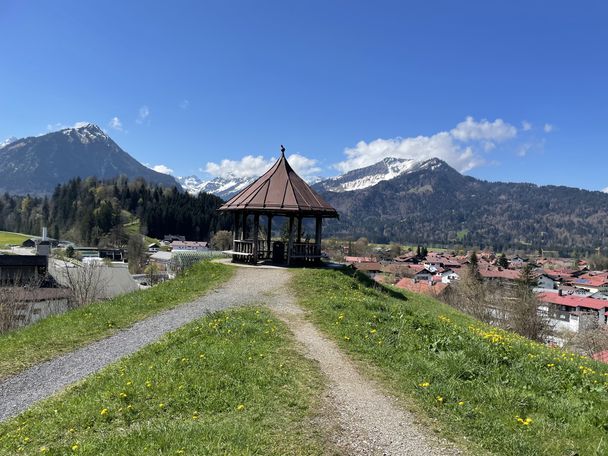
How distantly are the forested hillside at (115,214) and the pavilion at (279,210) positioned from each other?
123 m

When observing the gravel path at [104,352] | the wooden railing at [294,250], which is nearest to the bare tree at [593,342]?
the wooden railing at [294,250]

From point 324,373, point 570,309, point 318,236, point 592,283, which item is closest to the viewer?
point 324,373

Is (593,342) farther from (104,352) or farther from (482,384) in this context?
(104,352)

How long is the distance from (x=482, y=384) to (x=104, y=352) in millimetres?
9102

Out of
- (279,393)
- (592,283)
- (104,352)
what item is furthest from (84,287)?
(592,283)

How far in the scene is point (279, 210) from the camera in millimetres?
24516

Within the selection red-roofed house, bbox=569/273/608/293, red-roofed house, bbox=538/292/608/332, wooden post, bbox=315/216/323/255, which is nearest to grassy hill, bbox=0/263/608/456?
wooden post, bbox=315/216/323/255

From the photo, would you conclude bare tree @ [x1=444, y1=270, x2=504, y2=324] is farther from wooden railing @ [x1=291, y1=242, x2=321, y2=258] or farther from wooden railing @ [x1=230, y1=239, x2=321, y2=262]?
wooden railing @ [x1=230, y1=239, x2=321, y2=262]

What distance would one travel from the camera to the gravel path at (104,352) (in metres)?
9.07

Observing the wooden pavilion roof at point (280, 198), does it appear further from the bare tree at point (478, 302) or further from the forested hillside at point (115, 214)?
the forested hillside at point (115, 214)

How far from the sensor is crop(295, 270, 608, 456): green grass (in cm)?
696

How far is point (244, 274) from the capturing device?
21656 mm

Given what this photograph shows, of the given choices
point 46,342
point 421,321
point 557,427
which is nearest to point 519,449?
point 557,427

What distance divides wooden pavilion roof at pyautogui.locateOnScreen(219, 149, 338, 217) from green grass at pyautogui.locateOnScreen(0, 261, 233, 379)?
582cm
